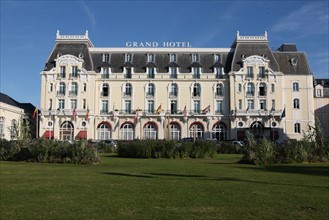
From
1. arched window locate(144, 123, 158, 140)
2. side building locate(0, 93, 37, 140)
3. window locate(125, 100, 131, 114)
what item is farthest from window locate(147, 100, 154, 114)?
side building locate(0, 93, 37, 140)

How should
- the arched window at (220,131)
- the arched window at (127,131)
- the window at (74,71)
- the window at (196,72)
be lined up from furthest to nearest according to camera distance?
the window at (196,72) < the arched window at (127,131) < the window at (74,71) < the arched window at (220,131)

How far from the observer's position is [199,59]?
67312 millimetres

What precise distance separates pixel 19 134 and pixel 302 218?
22.9m

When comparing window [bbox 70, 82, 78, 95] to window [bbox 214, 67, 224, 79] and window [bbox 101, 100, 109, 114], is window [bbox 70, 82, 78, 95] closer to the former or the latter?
window [bbox 101, 100, 109, 114]

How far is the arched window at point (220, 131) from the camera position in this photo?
6438cm

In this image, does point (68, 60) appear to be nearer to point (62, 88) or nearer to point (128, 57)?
point (62, 88)

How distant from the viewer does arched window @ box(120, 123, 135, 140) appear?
65.0 meters

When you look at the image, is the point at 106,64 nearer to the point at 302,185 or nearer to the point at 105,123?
the point at 105,123

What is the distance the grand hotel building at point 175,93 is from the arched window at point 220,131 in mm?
170

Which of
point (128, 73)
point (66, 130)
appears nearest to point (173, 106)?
point (128, 73)

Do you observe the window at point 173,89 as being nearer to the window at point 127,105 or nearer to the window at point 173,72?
the window at point 173,72

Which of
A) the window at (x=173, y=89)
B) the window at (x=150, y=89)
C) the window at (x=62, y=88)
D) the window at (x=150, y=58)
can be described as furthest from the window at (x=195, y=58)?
the window at (x=62, y=88)

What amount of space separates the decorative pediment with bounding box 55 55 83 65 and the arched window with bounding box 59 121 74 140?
33.3 feet

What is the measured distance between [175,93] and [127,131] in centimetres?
1063
